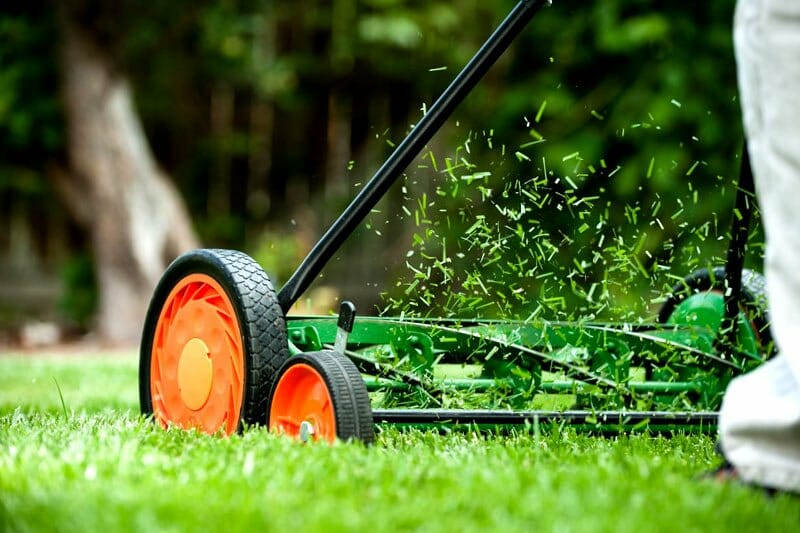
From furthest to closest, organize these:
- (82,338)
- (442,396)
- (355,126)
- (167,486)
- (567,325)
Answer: (355,126) → (82,338) → (567,325) → (442,396) → (167,486)

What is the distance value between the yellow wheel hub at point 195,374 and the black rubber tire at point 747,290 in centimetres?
128

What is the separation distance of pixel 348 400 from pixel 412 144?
0.56m

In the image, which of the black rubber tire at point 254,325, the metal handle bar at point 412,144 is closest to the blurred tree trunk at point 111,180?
the black rubber tire at point 254,325

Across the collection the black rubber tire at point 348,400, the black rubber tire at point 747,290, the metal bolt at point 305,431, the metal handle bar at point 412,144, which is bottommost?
the metal bolt at point 305,431

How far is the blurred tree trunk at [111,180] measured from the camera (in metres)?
7.78

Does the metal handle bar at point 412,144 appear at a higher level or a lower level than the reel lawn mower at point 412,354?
higher

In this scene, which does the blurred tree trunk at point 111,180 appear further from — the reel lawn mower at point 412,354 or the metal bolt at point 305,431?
the metal bolt at point 305,431

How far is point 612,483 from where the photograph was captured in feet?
5.73

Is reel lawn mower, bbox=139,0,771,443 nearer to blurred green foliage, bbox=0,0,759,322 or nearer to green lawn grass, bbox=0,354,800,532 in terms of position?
green lawn grass, bbox=0,354,800,532

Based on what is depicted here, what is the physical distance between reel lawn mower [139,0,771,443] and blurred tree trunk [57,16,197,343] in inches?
210

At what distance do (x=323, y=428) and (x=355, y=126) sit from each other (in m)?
7.66

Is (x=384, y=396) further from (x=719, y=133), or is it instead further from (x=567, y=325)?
(x=719, y=133)

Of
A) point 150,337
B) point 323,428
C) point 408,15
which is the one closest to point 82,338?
point 408,15

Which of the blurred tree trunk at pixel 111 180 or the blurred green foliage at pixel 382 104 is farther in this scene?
the blurred tree trunk at pixel 111 180
